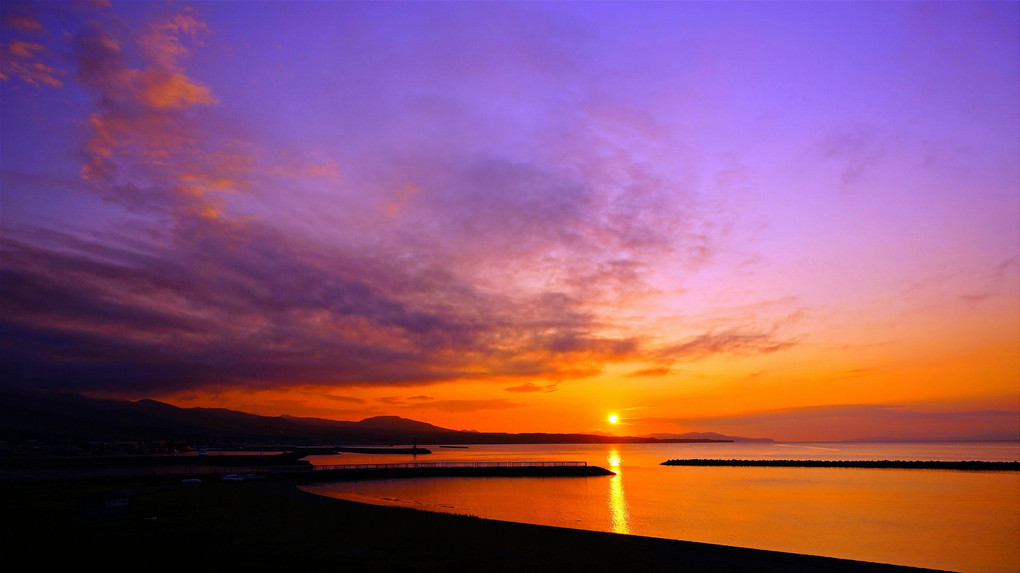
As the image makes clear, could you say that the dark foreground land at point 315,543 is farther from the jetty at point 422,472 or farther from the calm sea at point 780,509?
the jetty at point 422,472

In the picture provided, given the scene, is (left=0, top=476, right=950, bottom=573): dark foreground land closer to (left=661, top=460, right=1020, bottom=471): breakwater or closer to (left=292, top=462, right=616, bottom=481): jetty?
(left=292, top=462, right=616, bottom=481): jetty

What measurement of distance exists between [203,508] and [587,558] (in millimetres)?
25261

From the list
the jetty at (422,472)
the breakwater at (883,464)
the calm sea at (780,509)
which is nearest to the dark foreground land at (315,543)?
the calm sea at (780,509)

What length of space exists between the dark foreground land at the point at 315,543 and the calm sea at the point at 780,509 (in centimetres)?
1313

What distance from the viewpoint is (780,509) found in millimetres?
59656

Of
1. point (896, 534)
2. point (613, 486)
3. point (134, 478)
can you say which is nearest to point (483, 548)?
point (896, 534)

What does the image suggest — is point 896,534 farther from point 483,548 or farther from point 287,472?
point 287,472

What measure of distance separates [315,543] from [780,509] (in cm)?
4826

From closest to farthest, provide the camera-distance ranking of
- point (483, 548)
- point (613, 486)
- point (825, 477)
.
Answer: point (483, 548), point (613, 486), point (825, 477)

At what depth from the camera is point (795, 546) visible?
3862cm

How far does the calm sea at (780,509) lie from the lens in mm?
39688

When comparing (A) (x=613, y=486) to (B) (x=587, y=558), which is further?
(A) (x=613, y=486)

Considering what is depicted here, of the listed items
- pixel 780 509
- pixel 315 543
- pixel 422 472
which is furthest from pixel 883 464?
pixel 315 543

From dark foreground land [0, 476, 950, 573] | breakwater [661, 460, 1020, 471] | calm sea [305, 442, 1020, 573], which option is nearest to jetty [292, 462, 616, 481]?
calm sea [305, 442, 1020, 573]
